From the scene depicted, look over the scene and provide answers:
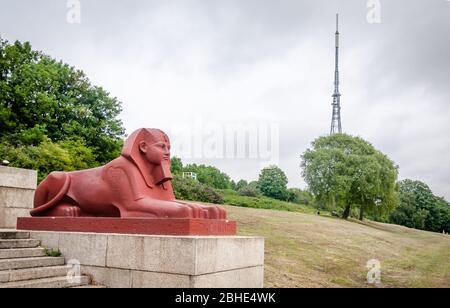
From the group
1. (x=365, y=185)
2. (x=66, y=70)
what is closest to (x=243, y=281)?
(x=66, y=70)

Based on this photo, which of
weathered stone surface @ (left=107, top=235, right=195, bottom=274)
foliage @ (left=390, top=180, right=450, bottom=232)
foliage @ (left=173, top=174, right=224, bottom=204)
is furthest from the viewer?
foliage @ (left=390, top=180, right=450, bottom=232)

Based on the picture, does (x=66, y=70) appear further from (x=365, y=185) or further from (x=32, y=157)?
(x=365, y=185)

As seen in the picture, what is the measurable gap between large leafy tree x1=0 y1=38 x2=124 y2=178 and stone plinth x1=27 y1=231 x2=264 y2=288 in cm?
1683

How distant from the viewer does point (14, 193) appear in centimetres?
1162

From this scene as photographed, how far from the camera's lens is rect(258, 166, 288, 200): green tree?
232 ft

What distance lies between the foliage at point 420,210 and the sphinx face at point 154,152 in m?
60.1

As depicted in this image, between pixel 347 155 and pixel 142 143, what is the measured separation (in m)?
33.5

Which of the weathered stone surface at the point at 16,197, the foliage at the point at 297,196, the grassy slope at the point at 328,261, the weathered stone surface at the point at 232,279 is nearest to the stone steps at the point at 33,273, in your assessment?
the weathered stone surface at the point at 232,279

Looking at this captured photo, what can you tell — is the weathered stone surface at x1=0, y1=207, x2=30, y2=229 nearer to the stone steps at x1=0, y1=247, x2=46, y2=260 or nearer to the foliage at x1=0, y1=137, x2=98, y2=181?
the stone steps at x1=0, y1=247, x2=46, y2=260

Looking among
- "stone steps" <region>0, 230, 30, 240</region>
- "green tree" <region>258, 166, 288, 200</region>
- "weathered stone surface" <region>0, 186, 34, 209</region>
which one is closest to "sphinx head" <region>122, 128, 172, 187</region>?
"stone steps" <region>0, 230, 30, 240</region>

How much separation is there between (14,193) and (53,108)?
16.1 meters

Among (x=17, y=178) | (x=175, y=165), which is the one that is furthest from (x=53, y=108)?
(x=175, y=165)

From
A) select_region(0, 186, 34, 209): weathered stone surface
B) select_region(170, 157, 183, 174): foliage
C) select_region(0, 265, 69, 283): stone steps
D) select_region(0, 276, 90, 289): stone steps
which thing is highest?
select_region(170, 157, 183, 174): foliage

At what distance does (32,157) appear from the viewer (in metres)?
20.0
